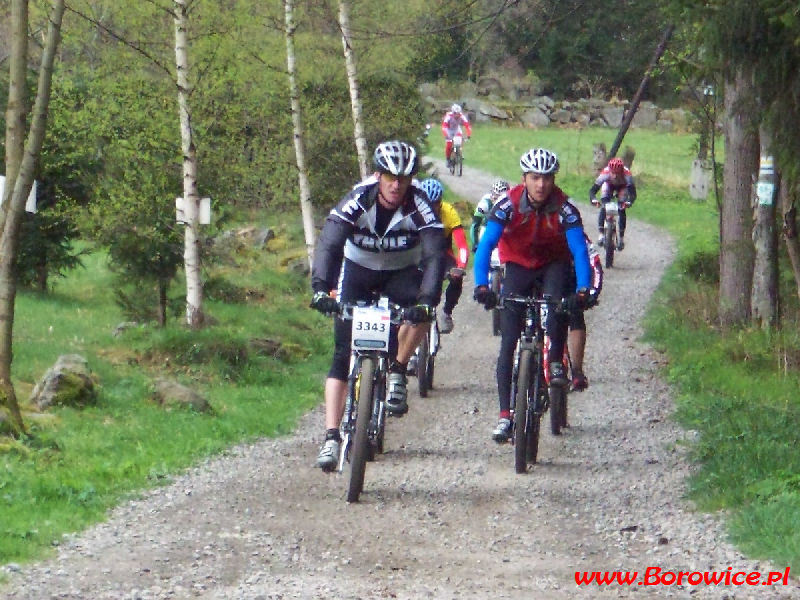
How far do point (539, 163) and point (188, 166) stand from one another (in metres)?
7.86

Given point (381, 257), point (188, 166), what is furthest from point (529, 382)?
point (188, 166)

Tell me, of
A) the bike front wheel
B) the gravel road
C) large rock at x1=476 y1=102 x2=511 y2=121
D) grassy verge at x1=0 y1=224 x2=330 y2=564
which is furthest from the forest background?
large rock at x1=476 y1=102 x2=511 y2=121

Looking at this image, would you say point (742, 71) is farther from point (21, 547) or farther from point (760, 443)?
point (21, 547)

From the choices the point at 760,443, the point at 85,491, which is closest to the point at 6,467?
the point at 85,491

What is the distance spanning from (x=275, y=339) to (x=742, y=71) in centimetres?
796

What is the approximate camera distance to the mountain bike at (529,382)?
8875 millimetres

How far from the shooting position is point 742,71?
30.3 feet

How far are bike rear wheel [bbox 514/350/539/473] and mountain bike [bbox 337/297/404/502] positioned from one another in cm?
101

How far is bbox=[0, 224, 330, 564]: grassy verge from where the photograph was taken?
26.5ft

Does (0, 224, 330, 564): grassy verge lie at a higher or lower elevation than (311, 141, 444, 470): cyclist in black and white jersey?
lower

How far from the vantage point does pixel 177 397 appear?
11.9m

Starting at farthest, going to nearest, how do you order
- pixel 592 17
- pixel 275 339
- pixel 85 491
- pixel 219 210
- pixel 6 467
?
pixel 592 17
pixel 219 210
pixel 275 339
pixel 6 467
pixel 85 491

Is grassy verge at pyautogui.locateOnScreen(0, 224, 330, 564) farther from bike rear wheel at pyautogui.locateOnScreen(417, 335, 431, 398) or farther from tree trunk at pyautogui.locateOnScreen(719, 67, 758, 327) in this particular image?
tree trunk at pyautogui.locateOnScreen(719, 67, 758, 327)

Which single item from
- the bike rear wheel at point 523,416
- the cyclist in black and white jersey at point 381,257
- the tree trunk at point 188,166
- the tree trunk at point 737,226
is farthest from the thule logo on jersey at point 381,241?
the tree trunk at point 737,226
